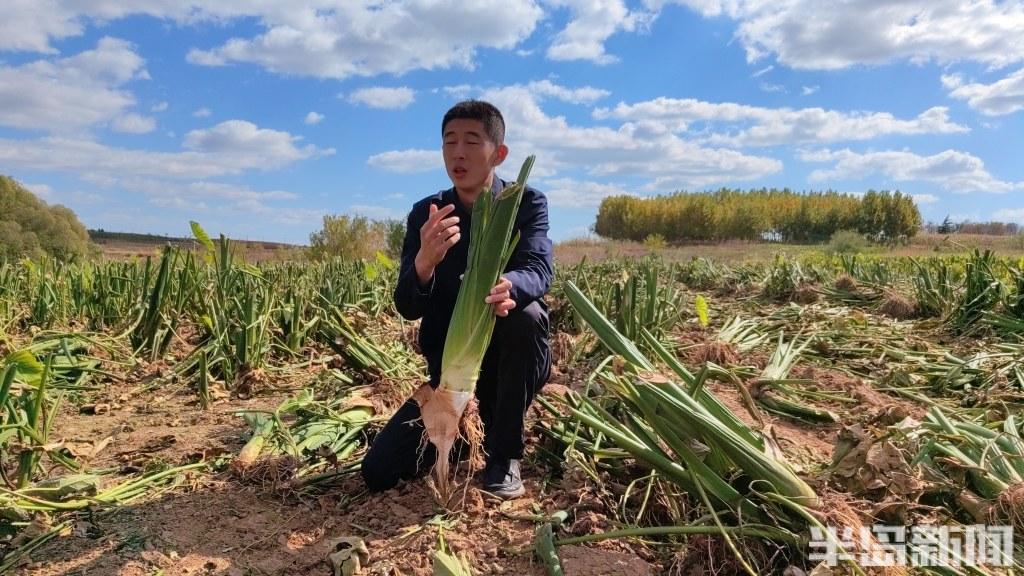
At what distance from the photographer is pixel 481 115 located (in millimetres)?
2029

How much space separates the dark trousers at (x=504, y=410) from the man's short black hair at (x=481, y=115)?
597mm

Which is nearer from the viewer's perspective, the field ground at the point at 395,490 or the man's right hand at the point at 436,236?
the field ground at the point at 395,490

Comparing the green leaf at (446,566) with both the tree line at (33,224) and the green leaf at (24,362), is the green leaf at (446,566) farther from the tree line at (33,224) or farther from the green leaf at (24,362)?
the tree line at (33,224)

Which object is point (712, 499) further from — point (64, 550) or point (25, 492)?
point (25, 492)

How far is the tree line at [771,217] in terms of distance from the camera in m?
45.1

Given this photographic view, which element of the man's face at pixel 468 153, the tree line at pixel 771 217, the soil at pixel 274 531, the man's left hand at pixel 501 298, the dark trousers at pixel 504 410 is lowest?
the soil at pixel 274 531

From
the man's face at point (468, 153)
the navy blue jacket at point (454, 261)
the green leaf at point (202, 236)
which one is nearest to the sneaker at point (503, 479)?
the navy blue jacket at point (454, 261)

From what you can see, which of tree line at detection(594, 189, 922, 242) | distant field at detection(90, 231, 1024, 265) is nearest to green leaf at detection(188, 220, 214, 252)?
distant field at detection(90, 231, 1024, 265)

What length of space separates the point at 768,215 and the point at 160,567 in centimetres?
5233

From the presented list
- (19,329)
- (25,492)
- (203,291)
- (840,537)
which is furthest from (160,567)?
(19,329)

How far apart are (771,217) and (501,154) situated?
51848 mm

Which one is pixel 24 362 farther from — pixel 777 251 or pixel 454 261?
pixel 777 251

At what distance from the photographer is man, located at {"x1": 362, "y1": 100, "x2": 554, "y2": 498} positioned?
2.01 metres

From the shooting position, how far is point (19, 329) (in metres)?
4.29
